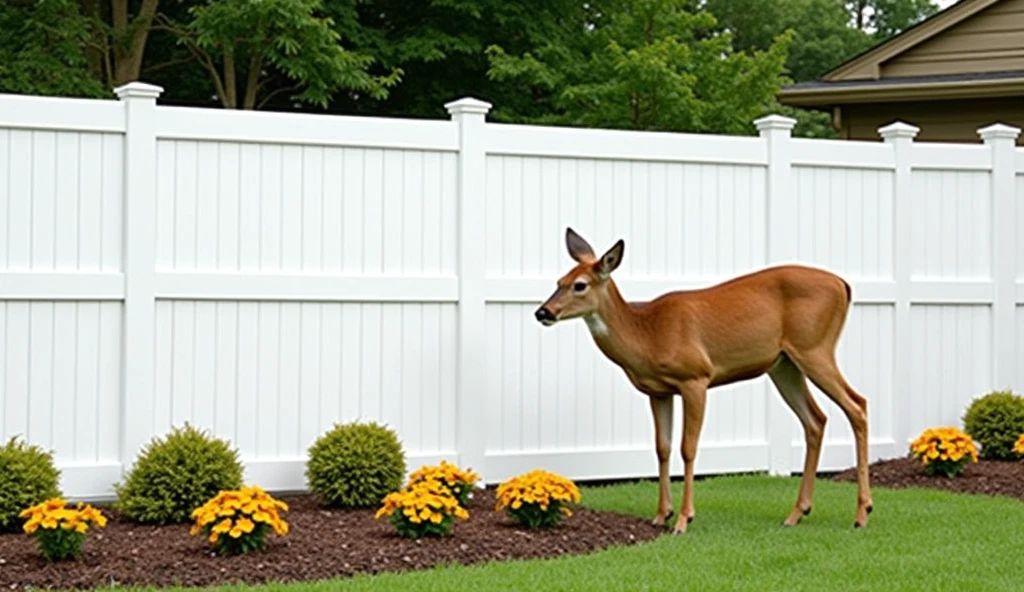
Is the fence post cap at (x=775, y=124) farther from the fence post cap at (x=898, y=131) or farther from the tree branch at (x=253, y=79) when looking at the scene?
the tree branch at (x=253, y=79)

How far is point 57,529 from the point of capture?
22.6 feet

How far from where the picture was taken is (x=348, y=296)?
30.5 feet

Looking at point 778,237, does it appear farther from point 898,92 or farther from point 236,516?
point 898,92

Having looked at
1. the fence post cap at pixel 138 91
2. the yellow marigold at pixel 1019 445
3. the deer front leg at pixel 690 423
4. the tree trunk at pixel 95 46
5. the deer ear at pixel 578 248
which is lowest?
the yellow marigold at pixel 1019 445

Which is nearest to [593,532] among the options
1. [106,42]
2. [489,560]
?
[489,560]

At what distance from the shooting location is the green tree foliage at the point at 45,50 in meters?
17.2

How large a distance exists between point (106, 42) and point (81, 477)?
445 inches

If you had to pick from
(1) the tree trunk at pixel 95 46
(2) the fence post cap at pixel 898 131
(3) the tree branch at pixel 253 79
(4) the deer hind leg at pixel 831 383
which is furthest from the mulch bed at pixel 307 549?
(1) the tree trunk at pixel 95 46

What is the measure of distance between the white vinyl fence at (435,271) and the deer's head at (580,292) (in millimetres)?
1391

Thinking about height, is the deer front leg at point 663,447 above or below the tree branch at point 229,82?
below

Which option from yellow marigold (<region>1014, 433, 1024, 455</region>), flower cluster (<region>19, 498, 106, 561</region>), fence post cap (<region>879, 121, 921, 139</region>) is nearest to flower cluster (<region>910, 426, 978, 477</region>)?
yellow marigold (<region>1014, 433, 1024, 455</region>)

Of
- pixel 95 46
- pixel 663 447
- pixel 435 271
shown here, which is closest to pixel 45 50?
pixel 95 46

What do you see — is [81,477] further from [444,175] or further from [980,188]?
[980,188]

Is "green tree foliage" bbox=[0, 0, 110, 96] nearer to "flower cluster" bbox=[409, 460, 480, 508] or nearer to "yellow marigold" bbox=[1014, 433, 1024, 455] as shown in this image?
"flower cluster" bbox=[409, 460, 480, 508]
